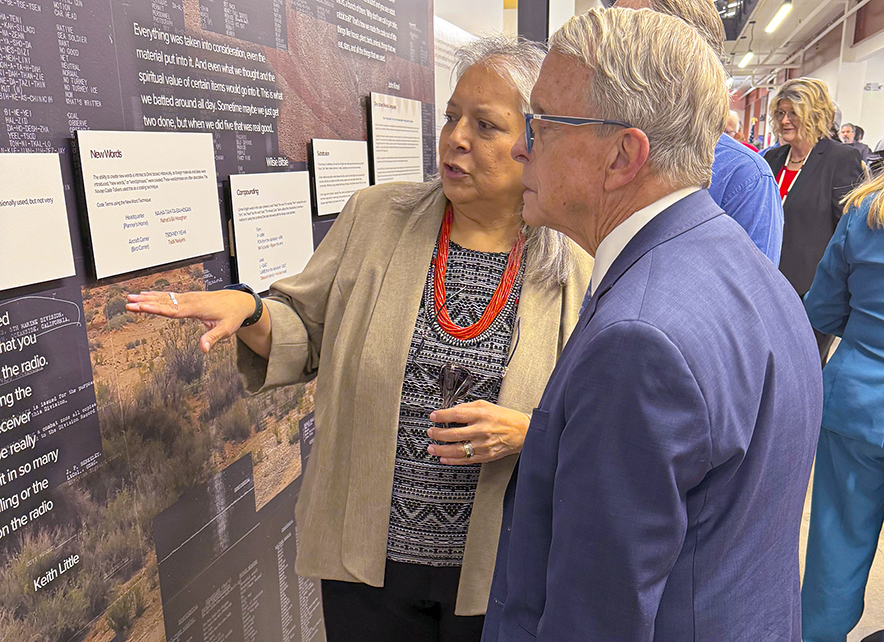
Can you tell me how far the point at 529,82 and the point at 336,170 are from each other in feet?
3.13

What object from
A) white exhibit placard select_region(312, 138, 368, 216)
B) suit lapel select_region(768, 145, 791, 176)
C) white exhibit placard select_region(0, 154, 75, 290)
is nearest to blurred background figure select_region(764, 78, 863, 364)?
suit lapel select_region(768, 145, 791, 176)

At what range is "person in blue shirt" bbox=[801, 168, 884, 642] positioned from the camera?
2.12 meters

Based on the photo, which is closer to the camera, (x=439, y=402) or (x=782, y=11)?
(x=439, y=402)

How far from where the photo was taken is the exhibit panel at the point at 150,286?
4.06 feet

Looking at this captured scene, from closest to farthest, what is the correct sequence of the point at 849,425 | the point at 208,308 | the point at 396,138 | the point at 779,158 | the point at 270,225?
1. the point at 208,308
2. the point at 270,225
3. the point at 849,425
4. the point at 396,138
5. the point at 779,158

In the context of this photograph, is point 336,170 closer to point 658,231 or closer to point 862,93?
point 658,231

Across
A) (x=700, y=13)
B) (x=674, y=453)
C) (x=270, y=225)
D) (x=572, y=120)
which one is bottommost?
(x=674, y=453)

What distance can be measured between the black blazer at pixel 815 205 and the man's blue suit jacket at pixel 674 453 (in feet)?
11.5

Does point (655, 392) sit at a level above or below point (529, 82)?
below

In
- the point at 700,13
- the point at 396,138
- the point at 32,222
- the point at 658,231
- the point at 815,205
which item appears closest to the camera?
the point at 658,231

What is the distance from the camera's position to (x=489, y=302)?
1441 mm

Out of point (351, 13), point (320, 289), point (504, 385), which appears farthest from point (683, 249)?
point (351, 13)

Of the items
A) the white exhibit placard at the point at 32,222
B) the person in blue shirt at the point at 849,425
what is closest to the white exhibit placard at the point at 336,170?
the white exhibit placard at the point at 32,222

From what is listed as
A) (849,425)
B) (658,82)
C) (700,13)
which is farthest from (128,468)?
(849,425)
